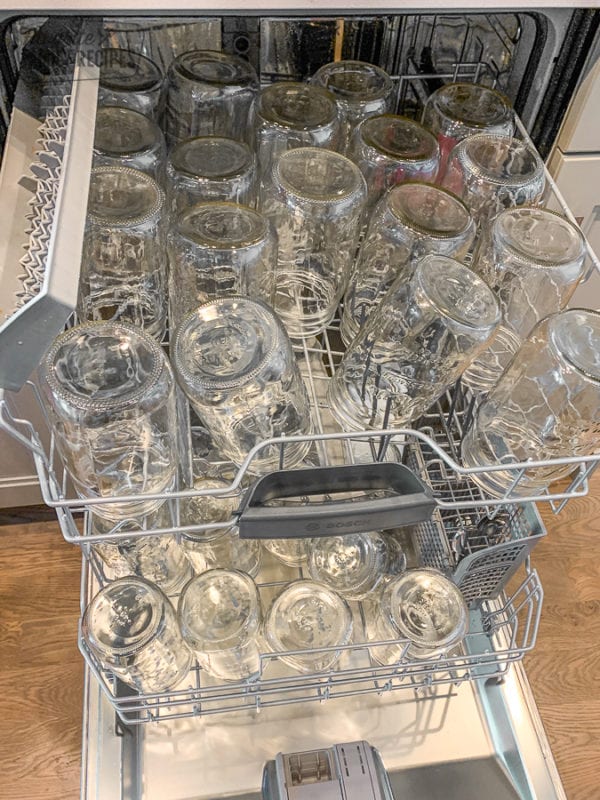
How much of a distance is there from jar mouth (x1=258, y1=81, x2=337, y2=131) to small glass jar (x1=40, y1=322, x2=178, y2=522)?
0.33 m

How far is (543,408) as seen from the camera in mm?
688

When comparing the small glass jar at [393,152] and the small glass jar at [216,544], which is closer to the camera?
the small glass jar at [393,152]

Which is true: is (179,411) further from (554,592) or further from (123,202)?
(554,592)

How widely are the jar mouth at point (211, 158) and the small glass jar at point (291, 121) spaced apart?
39 mm

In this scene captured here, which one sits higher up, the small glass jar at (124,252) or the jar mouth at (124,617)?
the small glass jar at (124,252)

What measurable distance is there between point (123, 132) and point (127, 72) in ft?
0.40

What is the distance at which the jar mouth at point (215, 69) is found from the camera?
820 millimetres

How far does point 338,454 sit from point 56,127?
0.54m

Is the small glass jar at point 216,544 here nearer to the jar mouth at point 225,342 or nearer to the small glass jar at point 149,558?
the small glass jar at point 149,558

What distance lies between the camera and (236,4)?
643 millimetres

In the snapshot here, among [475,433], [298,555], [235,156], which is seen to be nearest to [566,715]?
[298,555]

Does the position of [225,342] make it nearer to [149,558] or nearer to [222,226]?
[222,226]

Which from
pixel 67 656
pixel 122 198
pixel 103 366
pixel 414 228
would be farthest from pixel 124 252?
pixel 67 656

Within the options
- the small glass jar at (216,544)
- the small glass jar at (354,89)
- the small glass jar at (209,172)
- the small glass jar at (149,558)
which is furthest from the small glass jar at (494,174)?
the small glass jar at (149,558)
